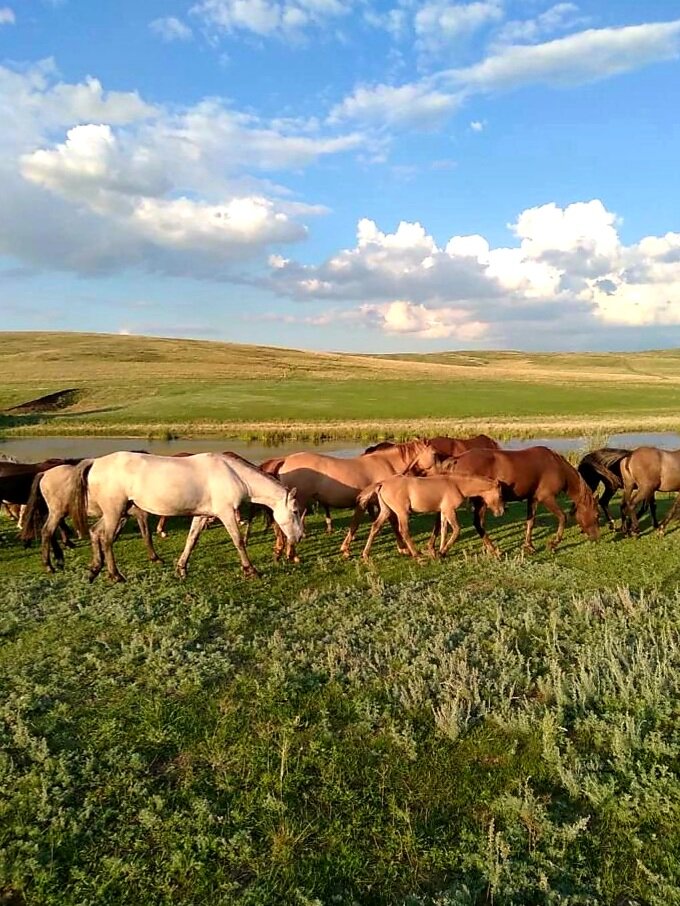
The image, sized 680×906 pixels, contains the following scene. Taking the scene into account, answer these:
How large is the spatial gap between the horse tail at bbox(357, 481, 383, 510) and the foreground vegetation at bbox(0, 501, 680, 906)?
2.59 meters

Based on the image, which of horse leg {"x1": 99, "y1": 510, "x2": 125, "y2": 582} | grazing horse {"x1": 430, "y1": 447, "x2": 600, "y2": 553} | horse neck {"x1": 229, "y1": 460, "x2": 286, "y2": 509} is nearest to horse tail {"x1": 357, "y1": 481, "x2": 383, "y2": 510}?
grazing horse {"x1": 430, "y1": 447, "x2": 600, "y2": 553}

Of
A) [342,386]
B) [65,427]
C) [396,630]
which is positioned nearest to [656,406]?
[342,386]

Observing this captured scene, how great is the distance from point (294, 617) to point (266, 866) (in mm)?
3626

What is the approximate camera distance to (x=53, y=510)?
374 inches

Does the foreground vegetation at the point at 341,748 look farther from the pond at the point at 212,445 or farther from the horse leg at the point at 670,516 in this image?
the pond at the point at 212,445

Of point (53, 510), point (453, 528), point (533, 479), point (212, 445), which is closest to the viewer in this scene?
point (53, 510)

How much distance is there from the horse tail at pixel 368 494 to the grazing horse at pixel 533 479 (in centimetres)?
149

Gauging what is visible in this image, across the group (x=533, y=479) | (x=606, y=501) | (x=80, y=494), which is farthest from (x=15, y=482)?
(x=606, y=501)

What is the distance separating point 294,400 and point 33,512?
141 feet

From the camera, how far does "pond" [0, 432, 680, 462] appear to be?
102ft

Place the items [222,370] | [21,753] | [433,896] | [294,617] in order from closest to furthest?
[433,896] → [21,753] → [294,617] → [222,370]

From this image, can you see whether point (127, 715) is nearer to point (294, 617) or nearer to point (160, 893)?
point (160, 893)

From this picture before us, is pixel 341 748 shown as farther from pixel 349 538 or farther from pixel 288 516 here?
pixel 349 538

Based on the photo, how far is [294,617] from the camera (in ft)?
23.5
